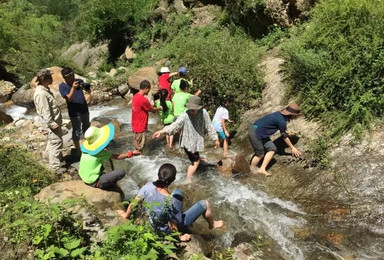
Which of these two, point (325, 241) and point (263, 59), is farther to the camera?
point (263, 59)

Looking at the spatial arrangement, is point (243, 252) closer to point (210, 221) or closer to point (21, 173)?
point (210, 221)

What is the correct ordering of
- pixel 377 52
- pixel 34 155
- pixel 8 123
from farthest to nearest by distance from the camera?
pixel 8 123, pixel 34 155, pixel 377 52

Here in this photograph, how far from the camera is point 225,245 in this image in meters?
4.92

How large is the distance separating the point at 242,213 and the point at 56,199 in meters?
3.02

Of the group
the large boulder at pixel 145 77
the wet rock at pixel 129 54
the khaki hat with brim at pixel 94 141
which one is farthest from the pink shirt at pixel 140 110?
the wet rock at pixel 129 54

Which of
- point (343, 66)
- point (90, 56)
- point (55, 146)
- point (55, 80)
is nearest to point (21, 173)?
point (55, 146)

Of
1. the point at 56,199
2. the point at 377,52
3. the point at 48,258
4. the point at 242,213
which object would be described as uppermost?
the point at 377,52

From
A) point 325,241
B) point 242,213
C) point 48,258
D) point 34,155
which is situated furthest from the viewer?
point 34,155

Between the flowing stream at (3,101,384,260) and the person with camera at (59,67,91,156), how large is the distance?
1307 mm

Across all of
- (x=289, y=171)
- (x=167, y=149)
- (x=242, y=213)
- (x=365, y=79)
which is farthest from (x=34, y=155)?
(x=365, y=79)

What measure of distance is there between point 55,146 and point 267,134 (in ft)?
13.6

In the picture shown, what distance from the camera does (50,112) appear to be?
5.95 m

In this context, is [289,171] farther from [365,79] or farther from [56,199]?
[56,199]

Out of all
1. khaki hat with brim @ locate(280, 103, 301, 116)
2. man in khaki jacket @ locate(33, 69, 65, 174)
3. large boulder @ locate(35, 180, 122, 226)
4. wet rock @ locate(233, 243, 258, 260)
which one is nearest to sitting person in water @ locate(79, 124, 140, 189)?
large boulder @ locate(35, 180, 122, 226)
